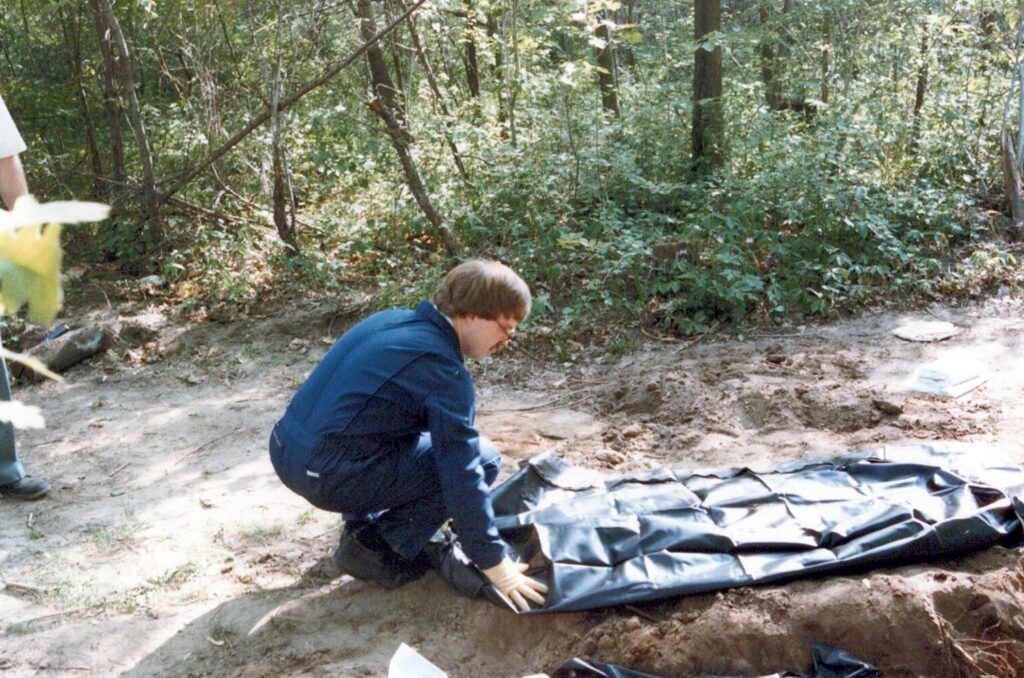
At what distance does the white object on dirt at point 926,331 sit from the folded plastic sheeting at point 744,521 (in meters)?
2.04

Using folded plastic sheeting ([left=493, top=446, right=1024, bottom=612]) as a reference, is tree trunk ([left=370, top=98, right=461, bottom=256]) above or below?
above

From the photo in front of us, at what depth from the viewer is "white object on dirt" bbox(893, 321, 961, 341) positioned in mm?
5516

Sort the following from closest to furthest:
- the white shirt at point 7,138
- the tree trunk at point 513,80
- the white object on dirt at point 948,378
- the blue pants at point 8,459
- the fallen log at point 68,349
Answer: the white shirt at point 7,138
the blue pants at point 8,459
the white object on dirt at point 948,378
the fallen log at point 68,349
the tree trunk at point 513,80

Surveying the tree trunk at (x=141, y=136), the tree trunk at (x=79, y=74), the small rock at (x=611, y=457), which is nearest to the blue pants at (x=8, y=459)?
the small rock at (x=611, y=457)

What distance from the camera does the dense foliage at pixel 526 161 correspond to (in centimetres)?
641

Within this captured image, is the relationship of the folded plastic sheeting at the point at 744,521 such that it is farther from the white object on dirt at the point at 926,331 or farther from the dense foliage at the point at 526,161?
the dense foliage at the point at 526,161

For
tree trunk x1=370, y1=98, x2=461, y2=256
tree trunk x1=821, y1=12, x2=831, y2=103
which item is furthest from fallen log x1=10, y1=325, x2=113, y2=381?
tree trunk x1=821, y1=12, x2=831, y2=103

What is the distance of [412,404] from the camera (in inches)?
114

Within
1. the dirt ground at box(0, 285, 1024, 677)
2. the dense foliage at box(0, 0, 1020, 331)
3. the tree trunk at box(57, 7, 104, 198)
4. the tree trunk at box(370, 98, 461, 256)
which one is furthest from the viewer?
the tree trunk at box(57, 7, 104, 198)

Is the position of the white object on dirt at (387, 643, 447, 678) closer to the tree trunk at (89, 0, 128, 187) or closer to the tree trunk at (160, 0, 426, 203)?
the tree trunk at (160, 0, 426, 203)

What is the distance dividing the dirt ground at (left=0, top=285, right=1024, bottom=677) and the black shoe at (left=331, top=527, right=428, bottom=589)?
6 cm

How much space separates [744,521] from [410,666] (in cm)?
119

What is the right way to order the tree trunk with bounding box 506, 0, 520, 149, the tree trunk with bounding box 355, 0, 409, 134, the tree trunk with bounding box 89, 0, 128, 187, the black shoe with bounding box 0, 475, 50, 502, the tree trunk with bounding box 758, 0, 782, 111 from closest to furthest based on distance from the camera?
the black shoe with bounding box 0, 475, 50, 502 < the tree trunk with bounding box 355, 0, 409, 134 < the tree trunk with bounding box 89, 0, 128, 187 < the tree trunk with bounding box 506, 0, 520, 149 < the tree trunk with bounding box 758, 0, 782, 111

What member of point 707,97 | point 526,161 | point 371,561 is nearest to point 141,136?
point 526,161
